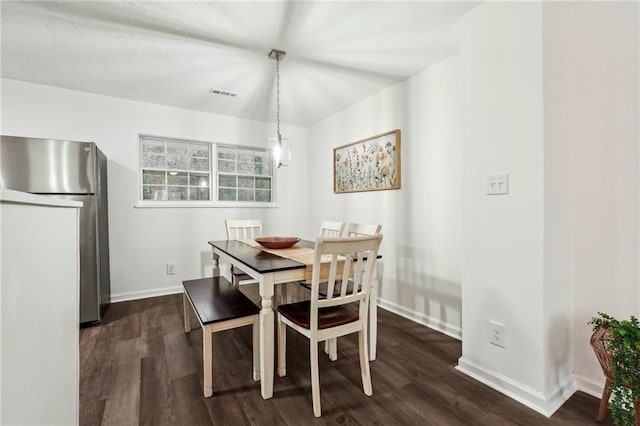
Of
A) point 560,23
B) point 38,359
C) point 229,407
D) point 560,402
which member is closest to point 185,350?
point 229,407

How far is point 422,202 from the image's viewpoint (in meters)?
2.77

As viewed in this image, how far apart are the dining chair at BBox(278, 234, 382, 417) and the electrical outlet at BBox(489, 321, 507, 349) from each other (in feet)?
2.66

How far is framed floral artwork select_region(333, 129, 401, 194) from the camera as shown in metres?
3.05

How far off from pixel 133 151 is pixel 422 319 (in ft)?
12.2

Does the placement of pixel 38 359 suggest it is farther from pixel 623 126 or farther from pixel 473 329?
pixel 623 126

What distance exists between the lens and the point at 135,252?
3428mm

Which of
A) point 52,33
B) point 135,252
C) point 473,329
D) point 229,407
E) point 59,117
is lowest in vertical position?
point 229,407

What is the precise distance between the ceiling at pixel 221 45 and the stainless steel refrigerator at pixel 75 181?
757 millimetres

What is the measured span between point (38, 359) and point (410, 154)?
9.39ft

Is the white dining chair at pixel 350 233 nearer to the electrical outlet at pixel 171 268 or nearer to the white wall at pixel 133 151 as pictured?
the white wall at pixel 133 151

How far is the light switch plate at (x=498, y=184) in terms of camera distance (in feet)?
5.60

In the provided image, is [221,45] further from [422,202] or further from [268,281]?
[422,202]

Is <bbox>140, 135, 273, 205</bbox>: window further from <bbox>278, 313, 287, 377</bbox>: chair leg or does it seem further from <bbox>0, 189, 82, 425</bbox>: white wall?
<bbox>0, 189, 82, 425</bbox>: white wall

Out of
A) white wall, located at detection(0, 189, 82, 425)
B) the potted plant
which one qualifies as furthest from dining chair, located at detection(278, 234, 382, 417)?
the potted plant
